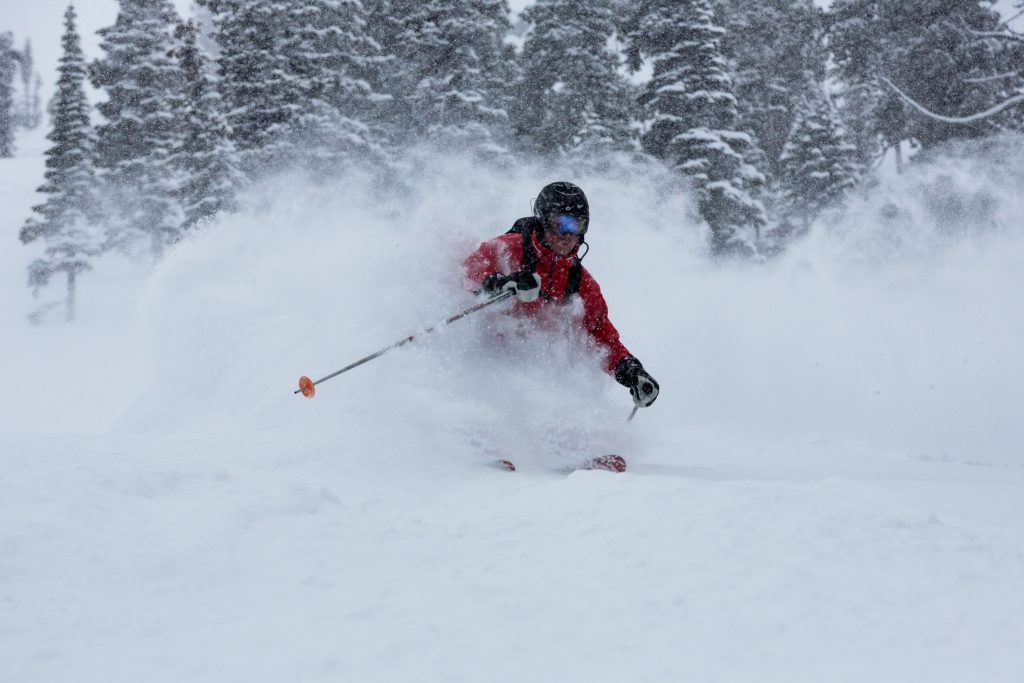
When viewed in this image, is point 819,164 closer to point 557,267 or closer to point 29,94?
point 557,267

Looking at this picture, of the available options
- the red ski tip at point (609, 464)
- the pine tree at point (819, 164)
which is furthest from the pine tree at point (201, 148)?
the pine tree at point (819, 164)

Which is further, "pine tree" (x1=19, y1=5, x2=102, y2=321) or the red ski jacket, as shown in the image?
"pine tree" (x1=19, y1=5, x2=102, y2=321)

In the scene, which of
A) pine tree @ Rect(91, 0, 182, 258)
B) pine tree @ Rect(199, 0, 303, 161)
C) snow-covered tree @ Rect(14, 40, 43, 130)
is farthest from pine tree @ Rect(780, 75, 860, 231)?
snow-covered tree @ Rect(14, 40, 43, 130)

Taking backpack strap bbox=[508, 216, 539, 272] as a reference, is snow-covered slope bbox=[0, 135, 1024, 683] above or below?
below

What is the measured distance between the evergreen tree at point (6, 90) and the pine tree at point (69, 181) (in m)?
33.8

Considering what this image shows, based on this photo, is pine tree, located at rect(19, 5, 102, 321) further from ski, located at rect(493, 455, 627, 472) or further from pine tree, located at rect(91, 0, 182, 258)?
ski, located at rect(493, 455, 627, 472)

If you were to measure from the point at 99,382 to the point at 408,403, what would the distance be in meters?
16.5

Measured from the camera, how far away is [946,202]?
1764 cm

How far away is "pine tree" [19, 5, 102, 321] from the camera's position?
27812 millimetres

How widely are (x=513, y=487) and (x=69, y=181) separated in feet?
97.3

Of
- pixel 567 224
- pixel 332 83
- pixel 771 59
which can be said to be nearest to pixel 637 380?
pixel 567 224

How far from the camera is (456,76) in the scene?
21.1 m

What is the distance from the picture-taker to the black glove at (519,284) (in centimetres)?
561

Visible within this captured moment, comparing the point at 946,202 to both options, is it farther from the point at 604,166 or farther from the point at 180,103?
the point at 180,103
